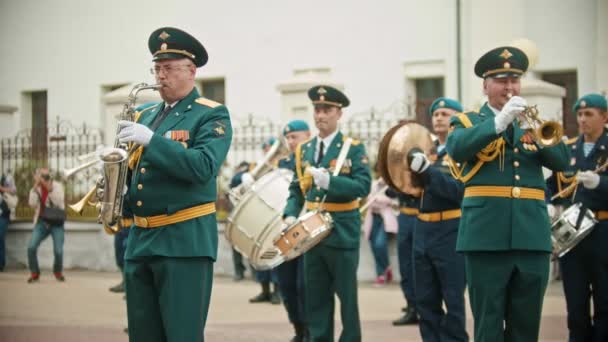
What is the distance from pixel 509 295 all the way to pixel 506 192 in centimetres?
66

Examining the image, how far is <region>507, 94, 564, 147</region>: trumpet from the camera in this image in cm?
625

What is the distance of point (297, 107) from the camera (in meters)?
18.4

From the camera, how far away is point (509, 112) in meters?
6.17

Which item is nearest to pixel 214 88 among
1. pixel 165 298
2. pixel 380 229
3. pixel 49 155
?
pixel 49 155

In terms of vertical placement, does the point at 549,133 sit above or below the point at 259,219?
above

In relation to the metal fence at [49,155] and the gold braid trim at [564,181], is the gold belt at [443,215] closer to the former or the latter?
the gold braid trim at [564,181]

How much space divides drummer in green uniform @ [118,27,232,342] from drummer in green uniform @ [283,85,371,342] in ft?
8.66

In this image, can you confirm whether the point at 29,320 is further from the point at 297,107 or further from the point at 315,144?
the point at 297,107

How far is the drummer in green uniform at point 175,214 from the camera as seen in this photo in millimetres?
5770

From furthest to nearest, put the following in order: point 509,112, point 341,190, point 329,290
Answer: point 329,290, point 341,190, point 509,112

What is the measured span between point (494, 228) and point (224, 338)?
4.34m

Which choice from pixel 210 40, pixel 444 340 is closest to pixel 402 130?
pixel 444 340

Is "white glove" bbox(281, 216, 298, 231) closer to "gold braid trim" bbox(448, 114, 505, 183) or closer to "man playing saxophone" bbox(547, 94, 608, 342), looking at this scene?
"gold braid trim" bbox(448, 114, 505, 183)

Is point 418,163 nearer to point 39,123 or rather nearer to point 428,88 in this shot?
point 39,123
